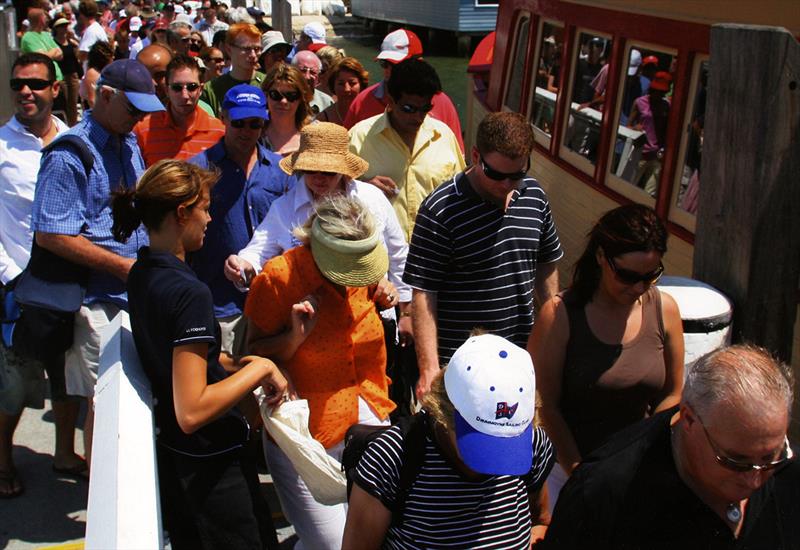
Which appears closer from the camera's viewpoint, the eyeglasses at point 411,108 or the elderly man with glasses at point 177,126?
the eyeglasses at point 411,108

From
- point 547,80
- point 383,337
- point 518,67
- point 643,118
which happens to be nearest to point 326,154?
point 383,337

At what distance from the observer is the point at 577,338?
2939 millimetres

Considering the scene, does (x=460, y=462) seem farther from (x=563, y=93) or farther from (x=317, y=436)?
(x=563, y=93)

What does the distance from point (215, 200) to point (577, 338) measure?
1960mm

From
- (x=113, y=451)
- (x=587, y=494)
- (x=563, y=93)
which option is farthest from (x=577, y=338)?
(x=563, y=93)

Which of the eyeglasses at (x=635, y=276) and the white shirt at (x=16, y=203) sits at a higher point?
the eyeglasses at (x=635, y=276)

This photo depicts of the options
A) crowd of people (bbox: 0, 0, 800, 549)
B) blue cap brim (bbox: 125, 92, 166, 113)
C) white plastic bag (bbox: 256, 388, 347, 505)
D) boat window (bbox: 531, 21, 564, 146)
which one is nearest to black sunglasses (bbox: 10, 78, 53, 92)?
crowd of people (bbox: 0, 0, 800, 549)

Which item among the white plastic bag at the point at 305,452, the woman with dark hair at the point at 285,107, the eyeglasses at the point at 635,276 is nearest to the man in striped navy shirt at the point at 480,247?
the white plastic bag at the point at 305,452

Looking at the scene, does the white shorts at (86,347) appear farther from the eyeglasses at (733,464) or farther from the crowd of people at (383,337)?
the eyeglasses at (733,464)

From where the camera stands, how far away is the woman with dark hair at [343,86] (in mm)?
6457

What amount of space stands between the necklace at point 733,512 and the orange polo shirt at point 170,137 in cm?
362

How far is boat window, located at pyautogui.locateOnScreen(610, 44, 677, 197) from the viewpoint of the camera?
5469 mm

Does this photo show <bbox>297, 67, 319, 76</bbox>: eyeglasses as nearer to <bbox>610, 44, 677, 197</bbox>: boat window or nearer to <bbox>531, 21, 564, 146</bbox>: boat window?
<bbox>531, 21, 564, 146</bbox>: boat window

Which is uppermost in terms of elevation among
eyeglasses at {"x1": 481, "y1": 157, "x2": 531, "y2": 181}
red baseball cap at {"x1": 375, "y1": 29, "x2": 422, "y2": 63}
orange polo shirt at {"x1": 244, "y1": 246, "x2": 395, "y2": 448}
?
eyeglasses at {"x1": 481, "y1": 157, "x2": 531, "y2": 181}
